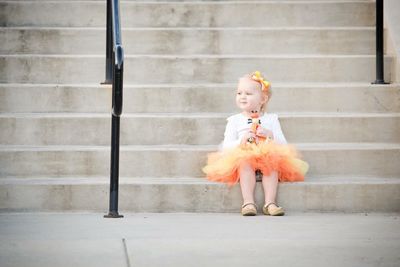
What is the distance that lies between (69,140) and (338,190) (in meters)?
1.90

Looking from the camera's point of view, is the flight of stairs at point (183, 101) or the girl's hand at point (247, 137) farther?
the girl's hand at point (247, 137)

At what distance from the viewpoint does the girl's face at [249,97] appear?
6.72 m

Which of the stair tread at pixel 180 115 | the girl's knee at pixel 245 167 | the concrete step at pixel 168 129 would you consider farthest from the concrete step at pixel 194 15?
the girl's knee at pixel 245 167

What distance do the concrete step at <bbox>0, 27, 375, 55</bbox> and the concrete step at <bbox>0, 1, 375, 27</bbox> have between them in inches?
9.6

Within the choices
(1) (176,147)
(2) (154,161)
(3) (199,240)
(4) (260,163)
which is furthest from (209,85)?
(3) (199,240)

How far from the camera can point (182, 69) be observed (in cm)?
757

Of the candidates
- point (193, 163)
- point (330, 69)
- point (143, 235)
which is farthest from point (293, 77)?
→ point (143, 235)

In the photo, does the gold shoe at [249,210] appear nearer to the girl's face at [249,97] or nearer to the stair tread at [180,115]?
the girl's face at [249,97]

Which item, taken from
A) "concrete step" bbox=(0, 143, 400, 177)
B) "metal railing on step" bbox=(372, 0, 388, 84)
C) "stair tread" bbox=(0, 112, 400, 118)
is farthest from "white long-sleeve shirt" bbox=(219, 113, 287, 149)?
"metal railing on step" bbox=(372, 0, 388, 84)

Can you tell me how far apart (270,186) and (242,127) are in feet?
2.00

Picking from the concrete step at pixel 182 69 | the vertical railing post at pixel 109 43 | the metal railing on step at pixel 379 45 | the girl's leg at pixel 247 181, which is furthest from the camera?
the concrete step at pixel 182 69

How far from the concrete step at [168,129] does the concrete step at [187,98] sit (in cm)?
21

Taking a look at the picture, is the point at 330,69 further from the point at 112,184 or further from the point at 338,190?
the point at 112,184

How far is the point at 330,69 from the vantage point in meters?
7.64
